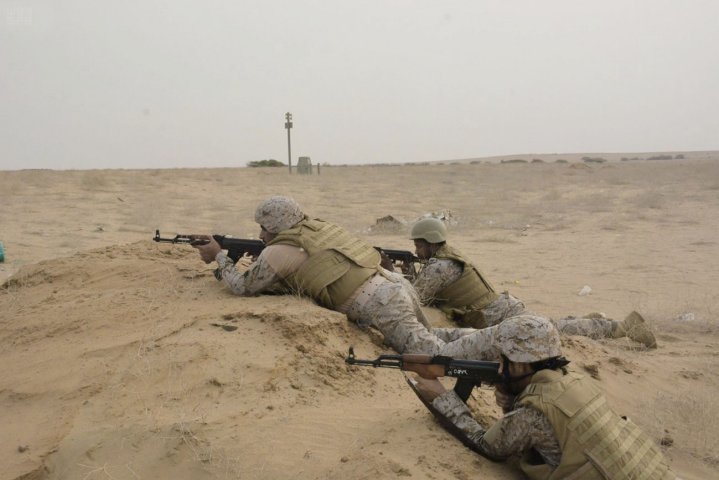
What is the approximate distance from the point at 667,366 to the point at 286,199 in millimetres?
3704

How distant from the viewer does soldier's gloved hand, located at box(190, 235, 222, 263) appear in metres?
5.68

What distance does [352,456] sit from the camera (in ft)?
10.6

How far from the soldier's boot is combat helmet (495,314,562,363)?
344 centimetres

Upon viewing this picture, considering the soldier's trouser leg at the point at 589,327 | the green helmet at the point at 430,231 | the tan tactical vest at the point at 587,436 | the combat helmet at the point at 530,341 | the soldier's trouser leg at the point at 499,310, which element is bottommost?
the soldier's trouser leg at the point at 589,327

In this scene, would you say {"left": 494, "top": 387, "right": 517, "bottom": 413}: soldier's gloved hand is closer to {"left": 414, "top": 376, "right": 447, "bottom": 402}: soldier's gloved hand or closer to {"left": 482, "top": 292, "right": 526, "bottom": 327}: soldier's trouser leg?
{"left": 414, "top": 376, "right": 447, "bottom": 402}: soldier's gloved hand

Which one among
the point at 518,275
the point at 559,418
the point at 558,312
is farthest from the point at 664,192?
the point at 559,418

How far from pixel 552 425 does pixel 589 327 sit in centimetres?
367

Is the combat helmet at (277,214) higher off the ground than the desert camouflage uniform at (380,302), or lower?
higher

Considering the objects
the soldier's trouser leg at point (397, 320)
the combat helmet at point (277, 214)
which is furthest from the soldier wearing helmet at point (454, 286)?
the combat helmet at point (277, 214)

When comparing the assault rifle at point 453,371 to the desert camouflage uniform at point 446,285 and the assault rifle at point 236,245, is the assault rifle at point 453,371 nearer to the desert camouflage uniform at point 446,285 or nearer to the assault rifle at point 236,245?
the desert camouflage uniform at point 446,285

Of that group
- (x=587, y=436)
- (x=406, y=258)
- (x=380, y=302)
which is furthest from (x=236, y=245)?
(x=587, y=436)

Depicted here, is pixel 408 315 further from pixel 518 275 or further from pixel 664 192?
pixel 664 192

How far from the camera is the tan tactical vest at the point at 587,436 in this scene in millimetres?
2957

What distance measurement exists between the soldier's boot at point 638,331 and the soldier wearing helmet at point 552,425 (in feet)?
10.8
